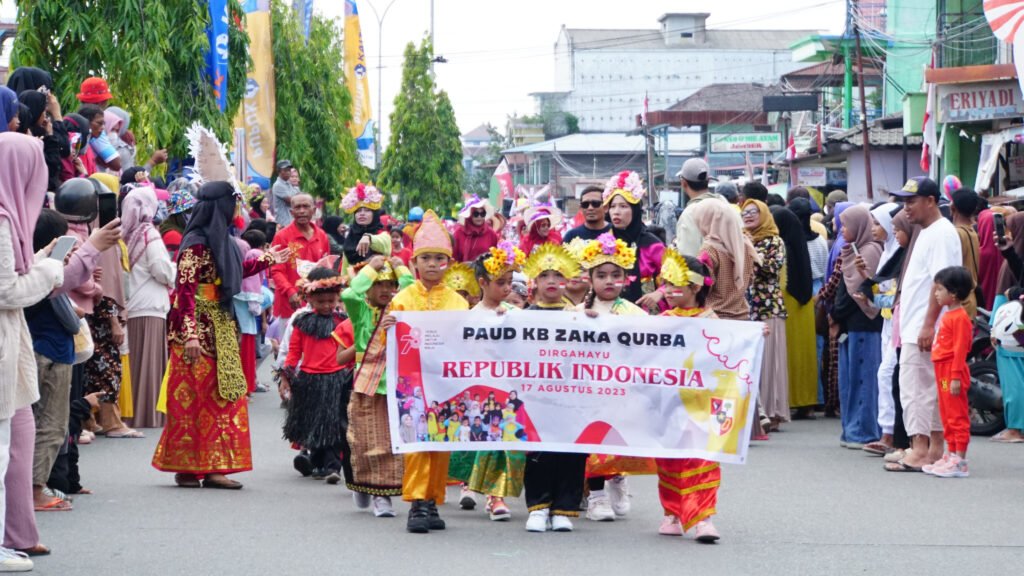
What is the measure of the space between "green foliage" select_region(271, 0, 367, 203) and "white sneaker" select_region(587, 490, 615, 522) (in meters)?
22.0

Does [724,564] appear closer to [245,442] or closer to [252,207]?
[245,442]

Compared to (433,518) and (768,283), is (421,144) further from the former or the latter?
(433,518)

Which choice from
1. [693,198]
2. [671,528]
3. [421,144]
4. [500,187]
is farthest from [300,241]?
[421,144]

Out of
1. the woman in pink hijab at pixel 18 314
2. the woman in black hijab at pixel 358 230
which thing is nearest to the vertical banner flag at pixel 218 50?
the woman in black hijab at pixel 358 230

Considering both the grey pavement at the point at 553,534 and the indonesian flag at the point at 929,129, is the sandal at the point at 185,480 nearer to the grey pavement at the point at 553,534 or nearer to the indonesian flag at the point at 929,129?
the grey pavement at the point at 553,534

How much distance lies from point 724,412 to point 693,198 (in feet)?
14.1

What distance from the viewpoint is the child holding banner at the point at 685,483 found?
8.28 m

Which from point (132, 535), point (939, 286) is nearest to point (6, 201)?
point (132, 535)

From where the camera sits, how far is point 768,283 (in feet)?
44.5

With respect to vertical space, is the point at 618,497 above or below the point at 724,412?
below

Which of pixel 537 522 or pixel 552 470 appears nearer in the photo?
pixel 537 522

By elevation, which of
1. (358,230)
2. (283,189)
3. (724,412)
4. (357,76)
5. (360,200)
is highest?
(357,76)

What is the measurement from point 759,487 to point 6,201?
5517mm

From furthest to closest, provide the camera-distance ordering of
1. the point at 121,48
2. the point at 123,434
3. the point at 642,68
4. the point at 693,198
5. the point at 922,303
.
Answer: the point at 642,68, the point at 121,48, the point at 123,434, the point at 693,198, the point at 922,303
